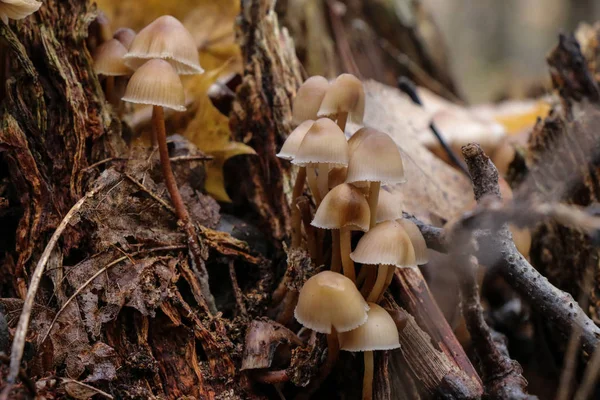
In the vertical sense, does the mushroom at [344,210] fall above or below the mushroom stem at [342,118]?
below

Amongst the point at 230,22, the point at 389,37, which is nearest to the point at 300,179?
the point at 230,22

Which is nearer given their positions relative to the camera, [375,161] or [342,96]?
[375,161]

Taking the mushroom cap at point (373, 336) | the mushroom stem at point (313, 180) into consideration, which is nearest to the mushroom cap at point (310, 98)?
the mushroom stem at point (313, 180)

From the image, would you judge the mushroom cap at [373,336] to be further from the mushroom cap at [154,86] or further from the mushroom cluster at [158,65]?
the mushroom cap at [154,86]

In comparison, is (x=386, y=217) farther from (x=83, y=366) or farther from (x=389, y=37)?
(x=389, y=37)

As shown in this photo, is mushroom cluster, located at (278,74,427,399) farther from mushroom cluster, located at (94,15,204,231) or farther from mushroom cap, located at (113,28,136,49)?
mushroom cap, located at (113,28,136,49)

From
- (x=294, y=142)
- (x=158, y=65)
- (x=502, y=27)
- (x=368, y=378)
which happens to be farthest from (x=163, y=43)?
(x=502, y=27)

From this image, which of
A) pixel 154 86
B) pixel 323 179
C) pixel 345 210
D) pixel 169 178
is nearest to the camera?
pixel 345 210

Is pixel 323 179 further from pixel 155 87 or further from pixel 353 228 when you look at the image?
pixel 155 87
